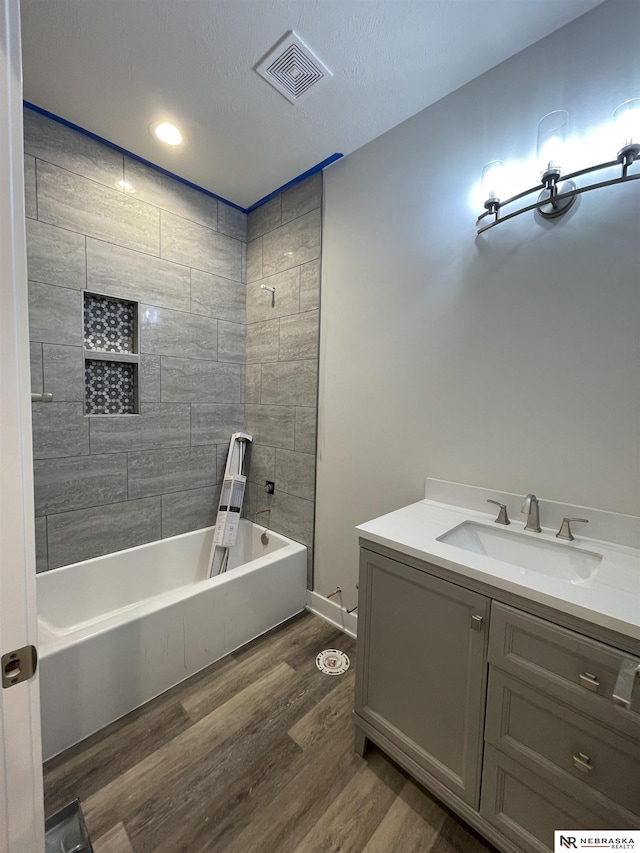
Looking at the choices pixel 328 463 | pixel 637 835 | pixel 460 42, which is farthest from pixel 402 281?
pixel 637 835

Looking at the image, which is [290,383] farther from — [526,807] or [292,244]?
[526,807]

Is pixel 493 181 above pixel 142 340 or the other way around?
above

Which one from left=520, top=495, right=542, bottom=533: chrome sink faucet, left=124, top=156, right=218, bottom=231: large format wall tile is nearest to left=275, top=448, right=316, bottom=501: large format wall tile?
left=520, top=495, right=542, bottom=533: chrome sink faucet

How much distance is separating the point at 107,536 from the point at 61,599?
388 millimetres

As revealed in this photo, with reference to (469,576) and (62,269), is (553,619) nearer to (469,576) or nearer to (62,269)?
(469,576)

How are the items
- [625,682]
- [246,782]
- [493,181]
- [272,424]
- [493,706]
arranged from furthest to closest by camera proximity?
[272,424] → [493,181] → [246,782] → [493,706] → [625,682]

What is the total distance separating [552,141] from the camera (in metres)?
1.28

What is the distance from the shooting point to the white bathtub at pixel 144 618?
1.43m

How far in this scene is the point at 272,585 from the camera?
→ 84.2 inches

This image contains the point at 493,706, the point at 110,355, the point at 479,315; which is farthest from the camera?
the point at 110,355

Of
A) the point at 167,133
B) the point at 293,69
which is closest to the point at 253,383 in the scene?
the point at 167,133

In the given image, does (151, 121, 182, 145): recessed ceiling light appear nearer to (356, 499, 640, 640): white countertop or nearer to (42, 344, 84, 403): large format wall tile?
(42, 344, 84, 403): large format wall tile

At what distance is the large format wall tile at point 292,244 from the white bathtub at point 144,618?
1938 mm

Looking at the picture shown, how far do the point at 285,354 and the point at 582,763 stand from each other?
2282 millimetres
